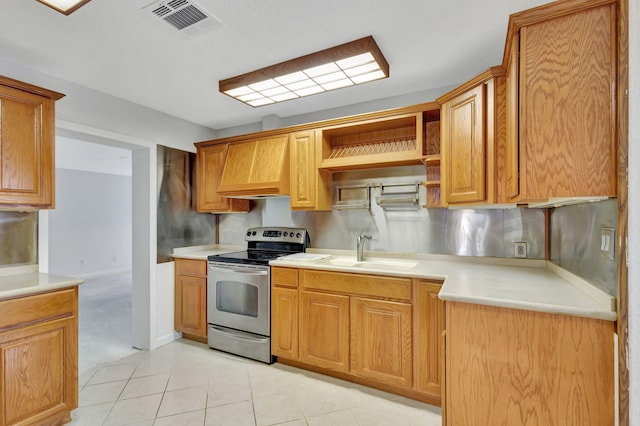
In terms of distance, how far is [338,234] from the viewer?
305 centimetres

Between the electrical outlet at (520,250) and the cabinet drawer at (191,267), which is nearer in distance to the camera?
the electrical outlet at (520,250)

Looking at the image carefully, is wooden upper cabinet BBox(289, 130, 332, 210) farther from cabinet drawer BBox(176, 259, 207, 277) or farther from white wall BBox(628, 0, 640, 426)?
white wall BBox(628, 0, 640, 426)

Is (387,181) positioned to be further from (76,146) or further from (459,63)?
(76,146)

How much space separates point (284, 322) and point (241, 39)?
2.20 m

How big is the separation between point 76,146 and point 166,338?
146 inches

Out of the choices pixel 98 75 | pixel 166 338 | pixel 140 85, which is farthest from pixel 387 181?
pixel 166 338

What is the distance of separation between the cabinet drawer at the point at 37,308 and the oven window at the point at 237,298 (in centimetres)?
121

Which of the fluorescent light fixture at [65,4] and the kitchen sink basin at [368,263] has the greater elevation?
the fluorescent light fixture at [65,4]

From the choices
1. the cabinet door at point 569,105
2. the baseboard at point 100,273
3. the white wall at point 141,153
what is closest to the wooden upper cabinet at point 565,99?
the cabinet door at point 569,105

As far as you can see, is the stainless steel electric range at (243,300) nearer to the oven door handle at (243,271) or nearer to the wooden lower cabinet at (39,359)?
the oven door handle at (243,271)

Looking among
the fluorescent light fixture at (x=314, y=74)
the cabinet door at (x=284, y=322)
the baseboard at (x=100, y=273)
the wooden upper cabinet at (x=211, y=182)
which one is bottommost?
the baseboard at (x=100, y=273)

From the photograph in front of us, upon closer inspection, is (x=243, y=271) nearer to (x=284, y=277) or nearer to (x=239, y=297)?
(x=239, y=297)

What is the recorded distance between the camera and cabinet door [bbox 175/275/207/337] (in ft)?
10.2

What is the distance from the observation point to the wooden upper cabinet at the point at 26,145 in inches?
73.8
